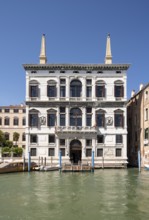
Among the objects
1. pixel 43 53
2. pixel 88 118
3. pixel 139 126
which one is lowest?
pixel 139 126

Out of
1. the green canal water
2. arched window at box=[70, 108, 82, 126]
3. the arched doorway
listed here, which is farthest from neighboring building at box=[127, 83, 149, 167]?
the green canal water

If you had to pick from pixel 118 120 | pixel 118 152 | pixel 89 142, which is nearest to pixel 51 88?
pixel 89 142

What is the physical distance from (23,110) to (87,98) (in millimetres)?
22906

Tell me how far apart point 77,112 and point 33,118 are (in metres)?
6.41

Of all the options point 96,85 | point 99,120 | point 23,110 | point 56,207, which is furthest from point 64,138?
point 56,207

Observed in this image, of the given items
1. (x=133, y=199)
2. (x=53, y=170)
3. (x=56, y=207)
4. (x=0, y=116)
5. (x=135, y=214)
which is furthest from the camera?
(x=0, y=116)

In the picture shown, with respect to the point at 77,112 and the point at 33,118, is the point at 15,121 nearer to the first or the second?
the point at 33,118

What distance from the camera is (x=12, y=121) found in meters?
61.1

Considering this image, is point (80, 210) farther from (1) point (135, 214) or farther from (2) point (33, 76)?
(2) point (33, 76)

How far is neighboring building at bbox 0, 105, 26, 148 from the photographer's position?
199 feet

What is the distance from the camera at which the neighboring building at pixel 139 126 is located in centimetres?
3966

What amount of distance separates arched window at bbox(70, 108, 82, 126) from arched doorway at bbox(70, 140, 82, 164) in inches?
101

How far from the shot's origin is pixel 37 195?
18.7 m

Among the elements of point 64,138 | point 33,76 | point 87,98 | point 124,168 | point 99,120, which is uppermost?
point 33,76
